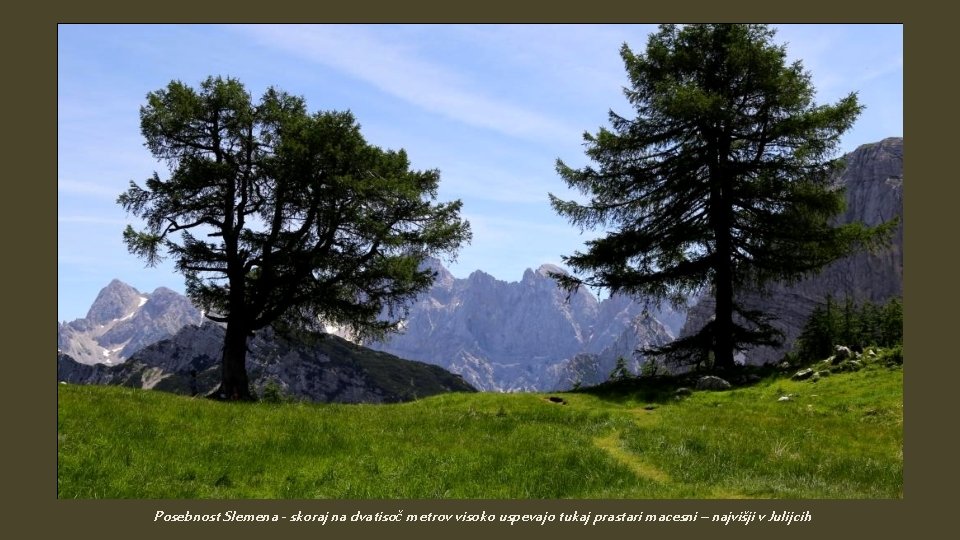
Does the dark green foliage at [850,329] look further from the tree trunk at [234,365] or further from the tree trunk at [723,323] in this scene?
the tree trunk at [234,365]

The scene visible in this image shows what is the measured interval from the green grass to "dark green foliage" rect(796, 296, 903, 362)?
6060 mm

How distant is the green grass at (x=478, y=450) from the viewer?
45.4 feet

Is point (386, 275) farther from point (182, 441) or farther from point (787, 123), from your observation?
point (787, 123)

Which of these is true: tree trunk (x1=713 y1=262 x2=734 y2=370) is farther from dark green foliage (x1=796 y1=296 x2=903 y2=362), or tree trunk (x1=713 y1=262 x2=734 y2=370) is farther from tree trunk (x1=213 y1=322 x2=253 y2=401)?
tree trunk (x1=213 y1=322 x2=253 y2=401)

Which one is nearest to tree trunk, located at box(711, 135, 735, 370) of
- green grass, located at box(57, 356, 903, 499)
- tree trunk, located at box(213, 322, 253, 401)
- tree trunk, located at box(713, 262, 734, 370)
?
tree trunk, located at box(713, 262, 734, 370)

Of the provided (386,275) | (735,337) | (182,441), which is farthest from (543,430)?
(735,337)

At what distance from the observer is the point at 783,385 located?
2847 centimetres

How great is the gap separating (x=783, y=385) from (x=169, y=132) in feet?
90.7

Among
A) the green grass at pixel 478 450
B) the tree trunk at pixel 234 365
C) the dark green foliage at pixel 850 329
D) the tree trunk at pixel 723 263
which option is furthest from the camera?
the tree trunk at pixel 723 263

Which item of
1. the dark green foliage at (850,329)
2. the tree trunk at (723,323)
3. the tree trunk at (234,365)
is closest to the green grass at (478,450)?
the dark green foliage at (850,329)

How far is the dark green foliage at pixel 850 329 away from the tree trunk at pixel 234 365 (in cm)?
2557

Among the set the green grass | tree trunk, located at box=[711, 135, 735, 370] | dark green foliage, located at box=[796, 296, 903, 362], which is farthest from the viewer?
tree trunk, located at box=[711, 135, 735, 370]

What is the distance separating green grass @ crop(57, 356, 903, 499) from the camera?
45.4ft

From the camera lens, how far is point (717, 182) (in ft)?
108
